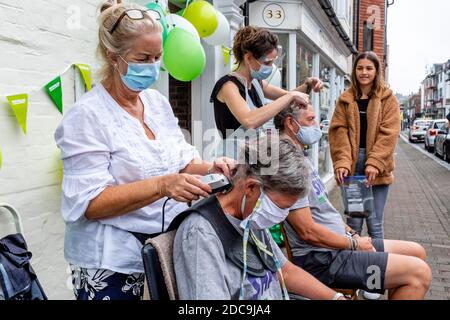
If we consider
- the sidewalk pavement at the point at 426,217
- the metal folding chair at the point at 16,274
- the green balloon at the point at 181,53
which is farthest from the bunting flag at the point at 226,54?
the metal folding chair at the point at 16,274

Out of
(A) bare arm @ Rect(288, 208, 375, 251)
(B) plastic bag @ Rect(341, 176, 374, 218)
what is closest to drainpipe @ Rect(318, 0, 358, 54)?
(B) plastic bag @ Rect(341, 176, 374, 218)

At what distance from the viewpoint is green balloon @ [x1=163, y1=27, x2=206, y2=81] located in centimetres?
284

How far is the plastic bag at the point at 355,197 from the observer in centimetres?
338

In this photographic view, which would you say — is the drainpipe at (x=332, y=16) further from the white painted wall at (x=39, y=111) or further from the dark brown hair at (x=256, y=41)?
the white painted wall at (x=39, y=111)

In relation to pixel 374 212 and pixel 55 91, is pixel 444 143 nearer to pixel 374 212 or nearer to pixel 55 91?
pixel 374 212

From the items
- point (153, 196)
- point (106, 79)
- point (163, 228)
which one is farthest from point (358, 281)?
point (106, 79)

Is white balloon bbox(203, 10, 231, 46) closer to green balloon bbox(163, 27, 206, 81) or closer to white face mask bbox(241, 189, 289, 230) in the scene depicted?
green balloon bbox(163, 27, 206, 81)

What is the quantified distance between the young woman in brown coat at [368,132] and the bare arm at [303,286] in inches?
60.1

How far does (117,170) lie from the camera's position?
1627mm

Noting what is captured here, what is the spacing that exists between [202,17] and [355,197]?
1.77 m

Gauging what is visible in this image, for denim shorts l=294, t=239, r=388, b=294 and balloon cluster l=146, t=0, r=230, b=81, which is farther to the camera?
balloon cluster l=146, t=0, r=230, b=81

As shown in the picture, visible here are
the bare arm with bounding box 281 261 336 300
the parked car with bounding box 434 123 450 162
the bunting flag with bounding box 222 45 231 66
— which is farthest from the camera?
the parked car with bounding box 434 123 450 162

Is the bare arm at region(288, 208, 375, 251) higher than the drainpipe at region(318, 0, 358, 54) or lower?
lower

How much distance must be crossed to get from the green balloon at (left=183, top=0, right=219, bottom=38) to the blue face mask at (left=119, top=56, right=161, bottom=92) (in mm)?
1821
